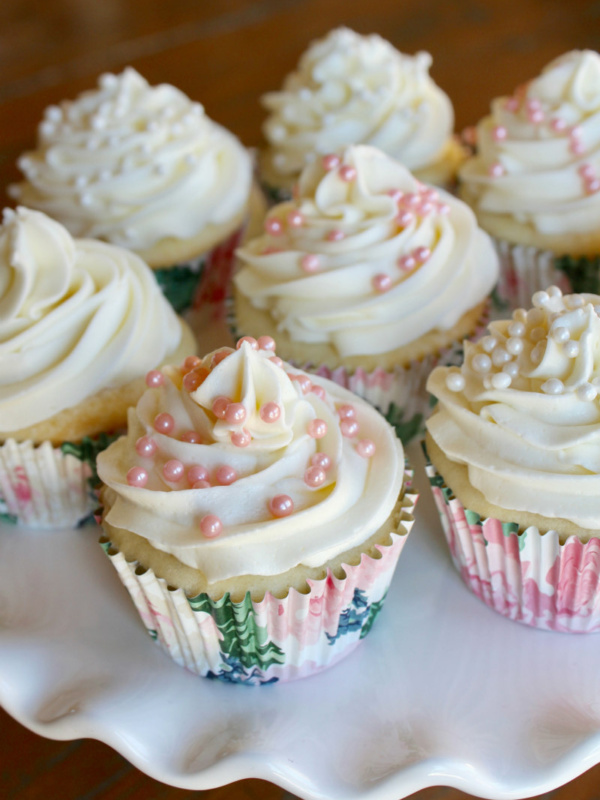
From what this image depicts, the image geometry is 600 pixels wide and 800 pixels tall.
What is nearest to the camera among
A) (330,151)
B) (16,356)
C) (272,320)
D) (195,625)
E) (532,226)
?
(195,625)

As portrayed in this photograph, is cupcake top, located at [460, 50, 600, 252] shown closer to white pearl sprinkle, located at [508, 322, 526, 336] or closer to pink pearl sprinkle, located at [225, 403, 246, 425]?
white pearl sprinkle, located at [508, 322, 526, 336]

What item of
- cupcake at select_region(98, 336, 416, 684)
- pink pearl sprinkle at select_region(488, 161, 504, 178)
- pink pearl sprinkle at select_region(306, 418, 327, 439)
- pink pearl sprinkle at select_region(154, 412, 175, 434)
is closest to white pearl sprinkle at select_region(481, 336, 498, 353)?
cupcake at select_region(98, 336, 416, 684)

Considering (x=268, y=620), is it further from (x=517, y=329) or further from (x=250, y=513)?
(x=517, y=329)

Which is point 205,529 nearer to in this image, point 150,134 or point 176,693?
point 176,693

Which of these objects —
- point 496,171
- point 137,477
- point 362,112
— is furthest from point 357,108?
point 137,477

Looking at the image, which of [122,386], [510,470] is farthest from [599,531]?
[122,386]

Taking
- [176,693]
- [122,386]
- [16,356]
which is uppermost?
[16,356]
